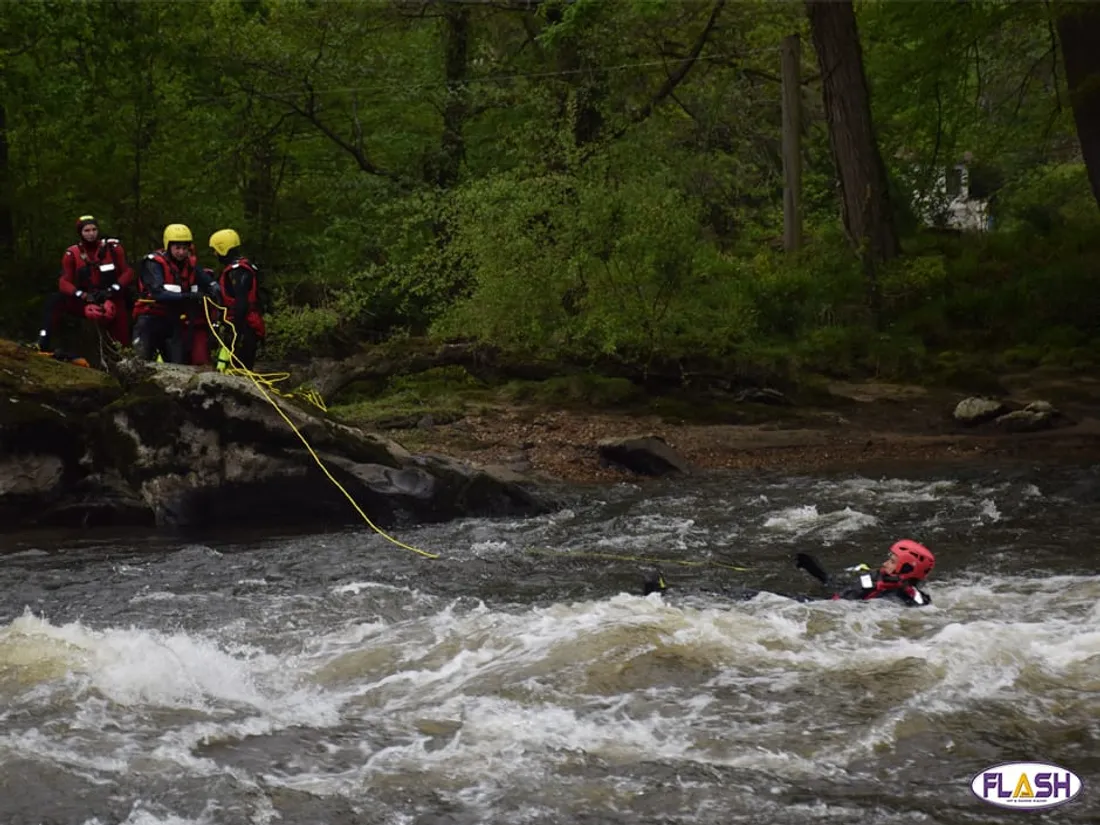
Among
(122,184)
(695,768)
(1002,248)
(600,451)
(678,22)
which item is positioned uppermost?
(678,22)

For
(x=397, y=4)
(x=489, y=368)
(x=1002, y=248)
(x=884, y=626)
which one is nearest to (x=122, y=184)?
(x=397, y=4)

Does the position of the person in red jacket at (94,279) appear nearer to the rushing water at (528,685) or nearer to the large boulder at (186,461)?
the large boulder at (186,461)

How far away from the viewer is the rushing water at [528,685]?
6.09m

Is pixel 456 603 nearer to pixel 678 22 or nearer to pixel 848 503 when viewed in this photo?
pixel 848 503

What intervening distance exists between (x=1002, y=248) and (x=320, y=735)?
63.7 feet

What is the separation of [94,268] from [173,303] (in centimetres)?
103

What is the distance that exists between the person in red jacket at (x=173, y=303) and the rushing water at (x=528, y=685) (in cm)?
269

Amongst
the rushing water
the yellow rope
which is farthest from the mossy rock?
the rushing water

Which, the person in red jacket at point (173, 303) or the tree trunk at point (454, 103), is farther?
the tree trunk at point (454, 103)

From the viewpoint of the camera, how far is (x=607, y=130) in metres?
22.3

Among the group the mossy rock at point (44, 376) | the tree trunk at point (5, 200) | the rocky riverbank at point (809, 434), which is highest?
the tree trunk at point (5, 200)

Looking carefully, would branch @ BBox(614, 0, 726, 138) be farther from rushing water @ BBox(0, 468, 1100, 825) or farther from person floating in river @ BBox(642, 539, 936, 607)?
person floating in river @ BBox(642, 539, 936, 607)

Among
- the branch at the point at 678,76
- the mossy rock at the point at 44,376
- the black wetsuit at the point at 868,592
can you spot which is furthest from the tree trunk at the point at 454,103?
the black wetsuit at the point at 868,592

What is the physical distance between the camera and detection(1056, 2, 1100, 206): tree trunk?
17.2 meters
